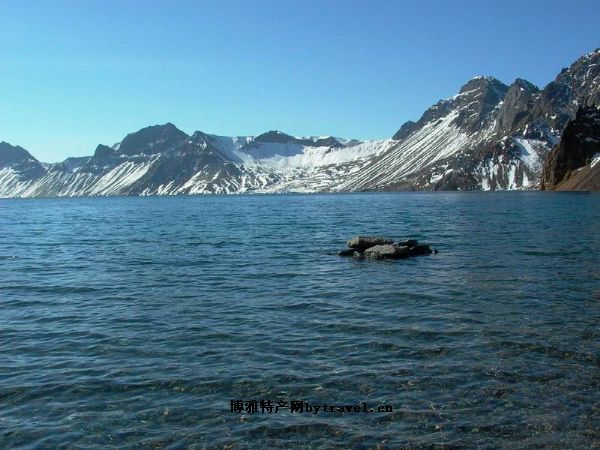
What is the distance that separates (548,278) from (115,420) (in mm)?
25916

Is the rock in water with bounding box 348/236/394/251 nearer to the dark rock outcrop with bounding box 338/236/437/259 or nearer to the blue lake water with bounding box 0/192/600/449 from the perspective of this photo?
the dark rock outcrop with bounding box 338/236/437/259

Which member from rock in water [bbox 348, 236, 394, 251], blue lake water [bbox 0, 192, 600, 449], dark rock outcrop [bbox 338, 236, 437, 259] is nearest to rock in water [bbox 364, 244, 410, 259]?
dark rock outcrop [bbox 338, 236, 437, 259]

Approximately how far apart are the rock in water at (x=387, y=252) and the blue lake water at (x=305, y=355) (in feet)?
16.4

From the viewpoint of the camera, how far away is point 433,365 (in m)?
17.0

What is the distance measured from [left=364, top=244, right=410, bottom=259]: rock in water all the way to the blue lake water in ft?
16.4

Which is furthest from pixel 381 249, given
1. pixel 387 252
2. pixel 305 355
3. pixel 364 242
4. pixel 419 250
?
pixel 305 355

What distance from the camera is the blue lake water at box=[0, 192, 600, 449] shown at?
42.8 ft

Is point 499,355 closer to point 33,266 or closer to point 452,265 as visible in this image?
point 452,265

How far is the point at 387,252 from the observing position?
141 feet

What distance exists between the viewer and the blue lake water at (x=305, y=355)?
13.0 m

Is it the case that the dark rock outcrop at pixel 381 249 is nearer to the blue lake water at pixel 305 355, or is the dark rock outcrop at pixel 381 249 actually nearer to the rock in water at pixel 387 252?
the rock in water at pixel 387 252

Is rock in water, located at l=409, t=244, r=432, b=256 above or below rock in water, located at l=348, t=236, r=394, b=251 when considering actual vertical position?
below

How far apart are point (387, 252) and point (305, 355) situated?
25779 mm

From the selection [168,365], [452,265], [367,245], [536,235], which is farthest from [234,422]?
[536,235]
